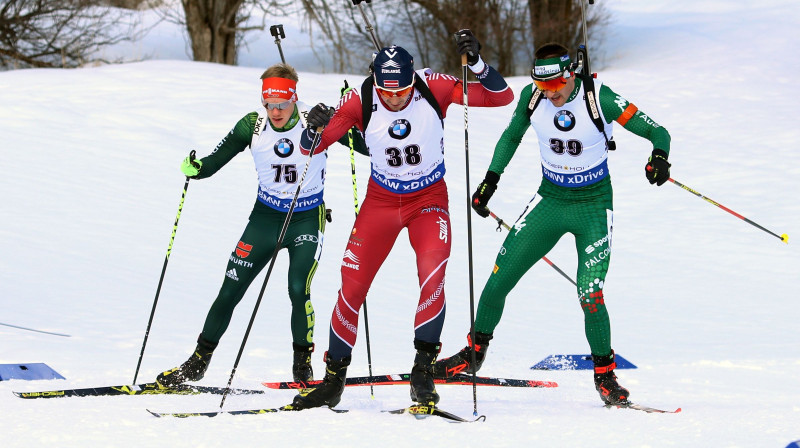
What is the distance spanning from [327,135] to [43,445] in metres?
2.15

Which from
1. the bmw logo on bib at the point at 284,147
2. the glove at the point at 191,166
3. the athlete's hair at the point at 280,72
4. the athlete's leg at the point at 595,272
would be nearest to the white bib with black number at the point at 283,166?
the bmw logo on bib at the point at 284,147

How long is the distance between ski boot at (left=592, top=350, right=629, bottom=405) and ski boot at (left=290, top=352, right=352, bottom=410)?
1.41 metres

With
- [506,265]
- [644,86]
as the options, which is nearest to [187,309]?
[506,265]

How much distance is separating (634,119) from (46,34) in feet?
58.6

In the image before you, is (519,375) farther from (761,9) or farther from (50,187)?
(761,9)

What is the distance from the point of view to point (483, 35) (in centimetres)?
2069

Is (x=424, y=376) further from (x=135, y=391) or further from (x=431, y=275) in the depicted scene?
(x=135, y=391)

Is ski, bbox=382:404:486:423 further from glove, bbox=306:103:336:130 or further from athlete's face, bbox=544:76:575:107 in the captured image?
athlete's face, bbox=544:76:575:107

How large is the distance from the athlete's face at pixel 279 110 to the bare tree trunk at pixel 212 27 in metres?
12.6

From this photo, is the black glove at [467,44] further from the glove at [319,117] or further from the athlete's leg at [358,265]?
the athlete's leg at [358,265]

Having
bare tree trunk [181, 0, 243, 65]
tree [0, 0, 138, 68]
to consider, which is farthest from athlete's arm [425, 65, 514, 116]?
tree [0, 0, 138, 68]

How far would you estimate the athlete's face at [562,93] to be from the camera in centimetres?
590

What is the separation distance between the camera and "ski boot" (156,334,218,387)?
643 cm

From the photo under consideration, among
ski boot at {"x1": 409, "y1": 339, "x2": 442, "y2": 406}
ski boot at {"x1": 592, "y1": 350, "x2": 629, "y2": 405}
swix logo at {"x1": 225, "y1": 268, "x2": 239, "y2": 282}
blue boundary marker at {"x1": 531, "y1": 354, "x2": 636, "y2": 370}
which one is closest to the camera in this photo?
ski boot at {"x1": 409, "y1": 339, "x2": 442, "y2": 406}
